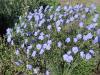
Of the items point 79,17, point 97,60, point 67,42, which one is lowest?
point 97,60

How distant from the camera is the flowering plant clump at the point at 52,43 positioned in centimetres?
438

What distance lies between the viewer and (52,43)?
14.7 ft

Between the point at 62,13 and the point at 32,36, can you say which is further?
the point at 62,13

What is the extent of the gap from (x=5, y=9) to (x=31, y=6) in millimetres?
657

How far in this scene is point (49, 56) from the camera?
4.45 meters

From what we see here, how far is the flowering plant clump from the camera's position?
438cm

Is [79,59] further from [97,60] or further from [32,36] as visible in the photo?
[32,36]

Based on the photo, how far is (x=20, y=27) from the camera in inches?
194

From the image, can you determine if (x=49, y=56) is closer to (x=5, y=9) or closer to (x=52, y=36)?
(x=52, y=36)

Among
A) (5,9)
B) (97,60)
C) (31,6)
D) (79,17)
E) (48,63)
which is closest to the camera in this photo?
(48,63)

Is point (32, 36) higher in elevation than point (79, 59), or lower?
higher

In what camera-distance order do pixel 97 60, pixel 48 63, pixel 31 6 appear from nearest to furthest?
1. pixel 48 63
2. pixel 97 60
3. pixel 31 6

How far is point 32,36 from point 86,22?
1.02 meters

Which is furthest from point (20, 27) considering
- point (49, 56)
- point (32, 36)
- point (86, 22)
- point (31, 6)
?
point (31, 6)
